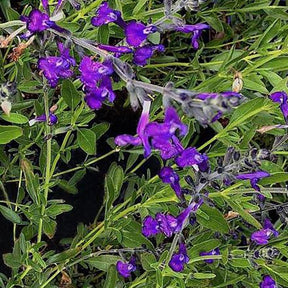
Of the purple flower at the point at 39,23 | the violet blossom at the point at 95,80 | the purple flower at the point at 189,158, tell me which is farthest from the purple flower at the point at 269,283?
the purple flower at the point at 39,23

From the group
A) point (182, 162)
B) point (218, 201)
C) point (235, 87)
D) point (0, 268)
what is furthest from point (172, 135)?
point (0, 268)

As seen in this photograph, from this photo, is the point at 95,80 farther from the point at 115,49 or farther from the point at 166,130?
the point at 166,130

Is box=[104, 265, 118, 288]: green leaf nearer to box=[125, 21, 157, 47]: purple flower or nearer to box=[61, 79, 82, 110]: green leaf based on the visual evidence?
box=[61, 79, 82, 110]: green leaf

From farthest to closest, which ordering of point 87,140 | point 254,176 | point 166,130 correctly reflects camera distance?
1. point 87,140
2. point 254,176
3. point 166,130

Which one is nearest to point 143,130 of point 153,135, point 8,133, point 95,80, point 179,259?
point 153,135

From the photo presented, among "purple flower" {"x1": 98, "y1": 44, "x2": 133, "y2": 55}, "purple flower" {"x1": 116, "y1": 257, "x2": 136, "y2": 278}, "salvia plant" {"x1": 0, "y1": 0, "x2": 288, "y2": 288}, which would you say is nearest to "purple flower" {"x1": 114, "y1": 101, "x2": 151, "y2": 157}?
"salvia plant" {"x1": 0, "y1": 0, "x2": 288, "y2": 288}

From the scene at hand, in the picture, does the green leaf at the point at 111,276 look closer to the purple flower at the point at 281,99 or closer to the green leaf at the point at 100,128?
the green leaf at the point at 100,128
